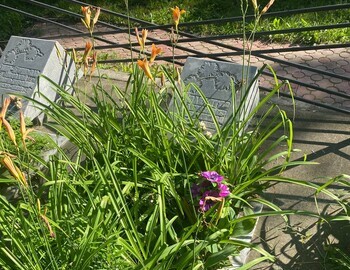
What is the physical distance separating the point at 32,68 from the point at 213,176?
1.85 metres

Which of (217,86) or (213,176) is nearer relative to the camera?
(213,176)

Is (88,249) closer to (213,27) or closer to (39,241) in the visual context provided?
(39,241)

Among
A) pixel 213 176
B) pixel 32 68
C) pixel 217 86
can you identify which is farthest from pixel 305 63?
pixel 213 176

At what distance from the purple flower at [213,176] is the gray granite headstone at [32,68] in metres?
1.54

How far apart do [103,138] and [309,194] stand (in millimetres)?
1081

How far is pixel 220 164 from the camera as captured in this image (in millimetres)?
2732

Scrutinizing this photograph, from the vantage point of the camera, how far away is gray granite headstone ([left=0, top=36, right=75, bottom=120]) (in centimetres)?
383

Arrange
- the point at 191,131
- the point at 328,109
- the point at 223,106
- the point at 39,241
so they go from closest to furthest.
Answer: the point at 39,241 → the point at 191,131 → the point at 223,106 → the point at 328,109

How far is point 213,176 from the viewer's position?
8.43 feet

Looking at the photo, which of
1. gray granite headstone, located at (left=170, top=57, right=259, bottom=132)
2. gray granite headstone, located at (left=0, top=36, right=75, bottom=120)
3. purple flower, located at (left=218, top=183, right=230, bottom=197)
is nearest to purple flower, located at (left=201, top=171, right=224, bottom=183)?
purple flower, located at (left=218, top=183, right=230, bottom=197)

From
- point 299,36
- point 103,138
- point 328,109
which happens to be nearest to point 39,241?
point 103,138

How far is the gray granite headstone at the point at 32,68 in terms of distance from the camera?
383 cm

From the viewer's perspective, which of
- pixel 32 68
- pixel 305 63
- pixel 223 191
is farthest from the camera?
pixel 305 63

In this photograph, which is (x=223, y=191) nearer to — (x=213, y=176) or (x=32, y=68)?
(x=213, y=176)
